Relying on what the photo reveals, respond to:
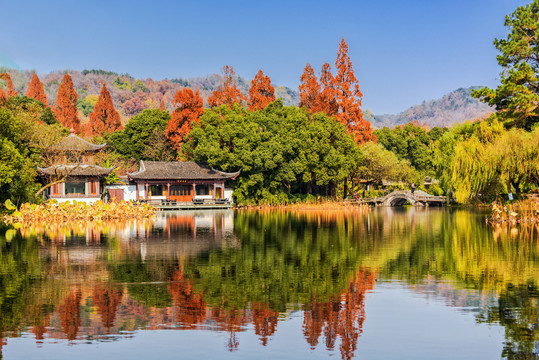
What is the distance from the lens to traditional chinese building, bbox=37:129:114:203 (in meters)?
53.1

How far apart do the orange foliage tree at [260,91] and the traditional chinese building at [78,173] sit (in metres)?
23.6

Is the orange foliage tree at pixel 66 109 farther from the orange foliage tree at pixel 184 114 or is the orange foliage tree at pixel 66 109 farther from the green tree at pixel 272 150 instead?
the green tree at pixel 272 150

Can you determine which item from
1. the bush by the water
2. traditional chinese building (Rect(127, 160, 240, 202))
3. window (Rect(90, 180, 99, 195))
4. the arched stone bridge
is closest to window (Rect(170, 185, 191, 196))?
traditional chinese building (Rect(127, 160, 240, 202))

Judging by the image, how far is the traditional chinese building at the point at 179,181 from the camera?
57.2 meters

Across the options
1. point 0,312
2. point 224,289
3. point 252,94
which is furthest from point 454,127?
point 0,312

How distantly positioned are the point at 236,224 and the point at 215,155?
72.0 feet

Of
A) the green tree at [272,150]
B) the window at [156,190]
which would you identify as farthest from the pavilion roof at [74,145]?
the green tree at [272,150]

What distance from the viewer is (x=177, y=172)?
57750 mm

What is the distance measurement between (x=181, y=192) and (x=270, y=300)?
4760cm

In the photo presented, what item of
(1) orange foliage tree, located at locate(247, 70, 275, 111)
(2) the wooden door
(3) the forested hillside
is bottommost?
(2) the wooden door

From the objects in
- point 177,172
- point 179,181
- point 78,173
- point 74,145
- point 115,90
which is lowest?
point 179,181

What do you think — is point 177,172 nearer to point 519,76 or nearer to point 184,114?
point 184,114

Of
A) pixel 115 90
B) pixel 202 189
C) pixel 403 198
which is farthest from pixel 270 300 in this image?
pixel 115 90

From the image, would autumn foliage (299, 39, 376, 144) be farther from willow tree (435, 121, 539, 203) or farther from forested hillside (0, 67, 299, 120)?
forested hillside (0, 67, 299, 120)
